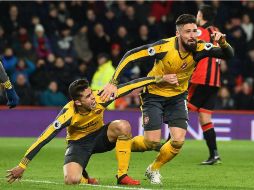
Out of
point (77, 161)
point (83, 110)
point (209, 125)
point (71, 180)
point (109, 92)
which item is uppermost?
point (109, 92)

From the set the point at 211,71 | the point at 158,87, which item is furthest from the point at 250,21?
the point at 158,87

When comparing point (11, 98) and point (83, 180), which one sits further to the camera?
point (11, 98)

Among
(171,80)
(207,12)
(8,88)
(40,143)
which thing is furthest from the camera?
(207,12)

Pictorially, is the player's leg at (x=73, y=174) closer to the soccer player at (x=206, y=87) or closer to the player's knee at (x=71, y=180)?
the player's knee at (x=71, y=180)

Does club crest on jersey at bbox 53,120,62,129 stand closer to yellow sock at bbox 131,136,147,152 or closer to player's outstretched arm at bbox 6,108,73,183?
player's outstretched arm at bbox 6,108,73,183

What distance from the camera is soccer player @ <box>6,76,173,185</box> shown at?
9.61 meters

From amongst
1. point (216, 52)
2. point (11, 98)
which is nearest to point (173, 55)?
point (216, 52)

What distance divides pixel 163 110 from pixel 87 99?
134cm

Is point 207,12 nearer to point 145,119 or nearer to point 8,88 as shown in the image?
point 145,119

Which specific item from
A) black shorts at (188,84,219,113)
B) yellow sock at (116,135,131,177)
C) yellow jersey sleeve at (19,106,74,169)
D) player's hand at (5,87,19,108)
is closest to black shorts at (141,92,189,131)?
yellow sock at (116,135,131,177)

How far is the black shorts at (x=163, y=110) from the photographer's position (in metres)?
10.5

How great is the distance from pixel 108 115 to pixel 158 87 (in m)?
8.57

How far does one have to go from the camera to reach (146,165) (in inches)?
503

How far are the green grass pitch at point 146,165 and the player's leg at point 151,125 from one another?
42 centimetres
